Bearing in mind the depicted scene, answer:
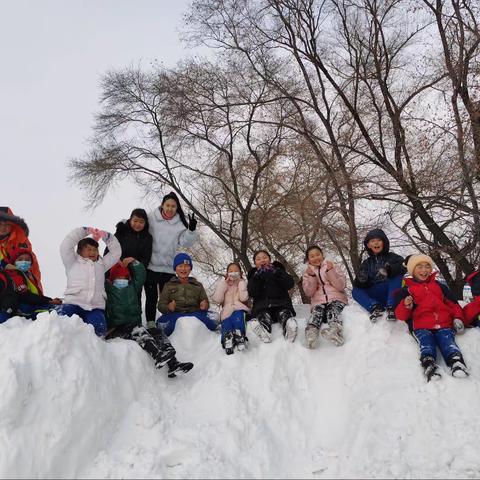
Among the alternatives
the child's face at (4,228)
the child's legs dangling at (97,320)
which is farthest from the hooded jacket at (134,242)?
the child's face at (4,228)

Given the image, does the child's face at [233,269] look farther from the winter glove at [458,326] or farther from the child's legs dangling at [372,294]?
the winter glove at [458,326]

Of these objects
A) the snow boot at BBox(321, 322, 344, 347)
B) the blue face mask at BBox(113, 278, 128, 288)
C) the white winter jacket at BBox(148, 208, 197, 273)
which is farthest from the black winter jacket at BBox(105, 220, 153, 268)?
the snow boot at BBox(321, 322, 344, 347)

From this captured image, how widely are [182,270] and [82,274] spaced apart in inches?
55.7

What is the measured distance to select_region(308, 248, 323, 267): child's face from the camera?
596 cm

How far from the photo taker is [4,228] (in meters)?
6.18

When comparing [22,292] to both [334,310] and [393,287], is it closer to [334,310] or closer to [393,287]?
[334,310]

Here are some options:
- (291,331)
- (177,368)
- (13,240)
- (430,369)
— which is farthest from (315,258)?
(13,240)

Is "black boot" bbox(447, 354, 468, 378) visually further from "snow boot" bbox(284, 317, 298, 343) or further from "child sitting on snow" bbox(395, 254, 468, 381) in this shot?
"snow boot" bbox(284, 317, 298, 343)

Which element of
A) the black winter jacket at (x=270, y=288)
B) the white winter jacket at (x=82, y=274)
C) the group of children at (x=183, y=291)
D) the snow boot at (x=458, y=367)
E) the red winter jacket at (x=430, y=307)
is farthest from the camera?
the black winter jacket at (x=270, y=288)

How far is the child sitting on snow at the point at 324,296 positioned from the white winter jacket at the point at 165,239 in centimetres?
206

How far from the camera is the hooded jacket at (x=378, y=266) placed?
5797mm

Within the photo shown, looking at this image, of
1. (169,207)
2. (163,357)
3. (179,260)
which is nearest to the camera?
(163,357)

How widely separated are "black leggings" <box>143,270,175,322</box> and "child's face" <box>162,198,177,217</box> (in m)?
0.98

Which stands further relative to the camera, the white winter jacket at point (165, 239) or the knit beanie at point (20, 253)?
the white winter jacket at point (165, 239)
